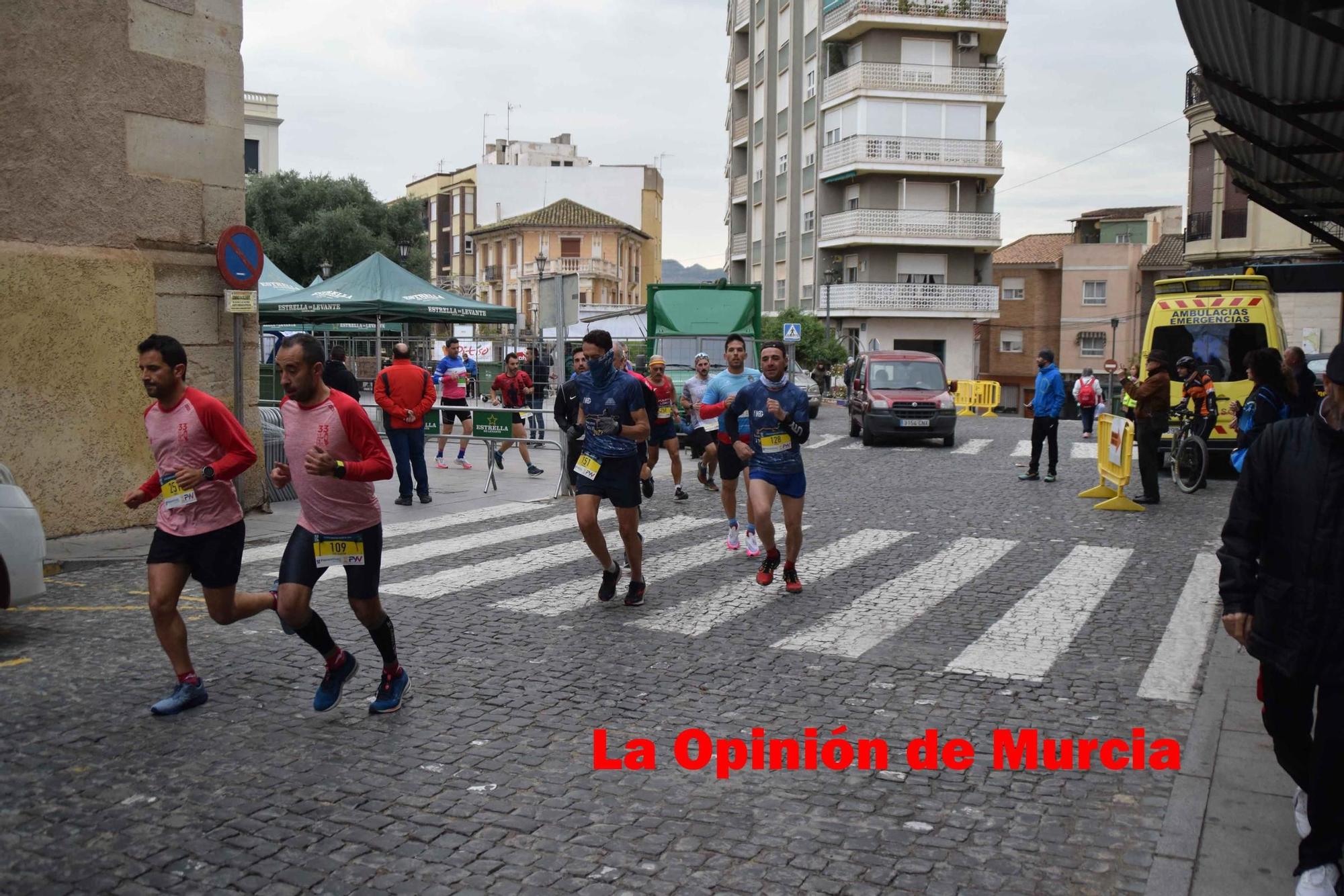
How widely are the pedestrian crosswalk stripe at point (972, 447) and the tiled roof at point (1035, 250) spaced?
137 feet

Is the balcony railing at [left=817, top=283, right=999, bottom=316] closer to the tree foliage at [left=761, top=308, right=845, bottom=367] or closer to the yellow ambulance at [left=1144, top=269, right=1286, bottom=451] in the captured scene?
the tree foliage at [left=761, top=308, right=845, bottom=367]

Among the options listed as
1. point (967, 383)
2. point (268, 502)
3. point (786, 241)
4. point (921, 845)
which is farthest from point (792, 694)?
point (786, 241)

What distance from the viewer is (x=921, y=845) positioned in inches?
171

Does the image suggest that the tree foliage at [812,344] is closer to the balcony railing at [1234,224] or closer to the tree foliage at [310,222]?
the balcony railing at [1234,224]

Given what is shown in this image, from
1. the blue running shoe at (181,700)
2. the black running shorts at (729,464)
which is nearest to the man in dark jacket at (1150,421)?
the black running shorts at (729,464)

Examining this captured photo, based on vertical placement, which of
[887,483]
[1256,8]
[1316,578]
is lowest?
[887,483]

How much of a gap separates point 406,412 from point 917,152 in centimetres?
4165

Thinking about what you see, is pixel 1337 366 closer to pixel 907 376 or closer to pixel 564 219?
pixel 907 376

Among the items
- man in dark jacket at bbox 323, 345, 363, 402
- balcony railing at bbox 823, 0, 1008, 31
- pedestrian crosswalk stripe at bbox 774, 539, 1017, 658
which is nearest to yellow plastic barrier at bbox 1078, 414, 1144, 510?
pedestrian crosswalk stripe at bbox 774, 539, 1017, 658

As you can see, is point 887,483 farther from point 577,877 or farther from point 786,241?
point 786,241

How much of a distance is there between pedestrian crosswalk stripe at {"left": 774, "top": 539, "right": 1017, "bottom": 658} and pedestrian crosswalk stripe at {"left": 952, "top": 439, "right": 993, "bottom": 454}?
400 inches

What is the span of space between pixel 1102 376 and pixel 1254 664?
54399mm

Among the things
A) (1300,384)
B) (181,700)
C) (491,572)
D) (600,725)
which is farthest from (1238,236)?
(181,700)

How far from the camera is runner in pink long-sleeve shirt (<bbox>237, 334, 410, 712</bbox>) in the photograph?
5504 millimetres
